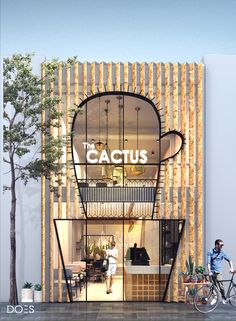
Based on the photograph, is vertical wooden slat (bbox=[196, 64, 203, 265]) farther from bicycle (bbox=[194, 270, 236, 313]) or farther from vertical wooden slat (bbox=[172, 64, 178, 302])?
bicycle (bbox=[194, 270, 236, 313])

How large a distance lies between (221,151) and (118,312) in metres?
5.78

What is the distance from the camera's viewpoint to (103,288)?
1998 cm

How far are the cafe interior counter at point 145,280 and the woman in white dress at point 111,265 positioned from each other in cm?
39

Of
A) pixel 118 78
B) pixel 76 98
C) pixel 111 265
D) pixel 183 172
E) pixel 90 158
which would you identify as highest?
pixel 118 78

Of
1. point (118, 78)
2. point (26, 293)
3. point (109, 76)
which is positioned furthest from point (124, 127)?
point (26, 293)

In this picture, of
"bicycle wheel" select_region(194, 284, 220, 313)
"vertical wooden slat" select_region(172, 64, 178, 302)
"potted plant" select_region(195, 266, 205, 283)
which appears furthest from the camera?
"vertical wooden slat" select_region(172, 64, 178, 302)

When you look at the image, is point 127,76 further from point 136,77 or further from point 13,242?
point 13,242

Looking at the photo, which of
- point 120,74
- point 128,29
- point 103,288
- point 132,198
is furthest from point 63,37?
point 103,288

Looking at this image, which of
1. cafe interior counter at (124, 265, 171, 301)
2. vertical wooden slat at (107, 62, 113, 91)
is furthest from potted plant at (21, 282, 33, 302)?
vertical wooden slat at (107, 62, 113, 91)

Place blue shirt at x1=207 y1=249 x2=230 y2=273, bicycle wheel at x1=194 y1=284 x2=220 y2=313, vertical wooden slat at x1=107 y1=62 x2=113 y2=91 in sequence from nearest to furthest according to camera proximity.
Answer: bicycle wheel at x1=194 y1=284 x2=220 y2=313, blue shirt at x1=207 y1=249 x2=230 y2=273, vertical wooden slat at x1=107 y1=62 x2=113 y2=91

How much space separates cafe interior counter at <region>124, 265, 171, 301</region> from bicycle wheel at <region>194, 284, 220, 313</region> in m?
1.87

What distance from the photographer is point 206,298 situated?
59.8 feet

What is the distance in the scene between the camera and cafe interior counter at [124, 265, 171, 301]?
19.9 m

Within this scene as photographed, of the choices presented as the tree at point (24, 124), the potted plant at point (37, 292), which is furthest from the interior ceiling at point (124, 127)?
the potted plant at point (37, 292)
